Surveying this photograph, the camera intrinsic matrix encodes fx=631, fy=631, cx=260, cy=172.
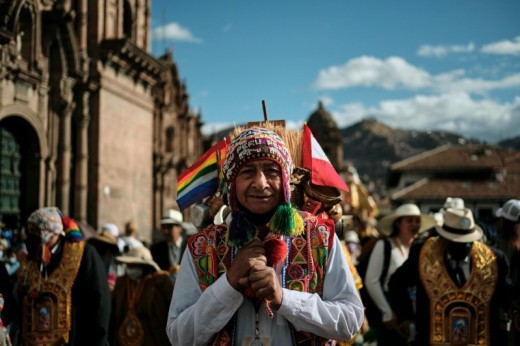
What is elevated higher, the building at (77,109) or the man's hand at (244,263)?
the building at (77,109)

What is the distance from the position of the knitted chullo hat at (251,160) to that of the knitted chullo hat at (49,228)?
3.61 m

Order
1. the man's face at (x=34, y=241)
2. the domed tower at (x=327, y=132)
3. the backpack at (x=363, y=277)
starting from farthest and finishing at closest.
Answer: the domed tower at (x=327, y=132), the backpack at (x=363, y=277), the man's face at (x=34, y=241)

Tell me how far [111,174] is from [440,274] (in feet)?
59.4

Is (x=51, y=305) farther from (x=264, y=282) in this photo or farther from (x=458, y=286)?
(x=264, y=282)

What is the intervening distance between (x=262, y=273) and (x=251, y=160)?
54 cm

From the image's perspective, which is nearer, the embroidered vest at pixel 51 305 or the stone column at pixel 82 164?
the embroidered vest at pixel 51 305

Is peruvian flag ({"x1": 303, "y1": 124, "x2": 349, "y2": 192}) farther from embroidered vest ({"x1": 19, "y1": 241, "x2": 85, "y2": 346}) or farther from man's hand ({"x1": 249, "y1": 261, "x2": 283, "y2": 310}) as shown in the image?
embroidered vest ({"x1": 19, "y1": 241, "x2": 85, "y2": 346})

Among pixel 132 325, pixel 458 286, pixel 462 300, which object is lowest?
pixel 132 325

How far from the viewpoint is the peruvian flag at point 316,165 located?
3766mm

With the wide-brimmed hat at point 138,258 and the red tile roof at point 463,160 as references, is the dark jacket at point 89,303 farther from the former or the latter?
the red tile roof at point 463,160

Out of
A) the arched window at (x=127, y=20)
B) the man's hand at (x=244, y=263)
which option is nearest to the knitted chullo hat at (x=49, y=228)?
the man's hand at (x=244, y=263)

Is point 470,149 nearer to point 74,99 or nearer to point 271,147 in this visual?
point 74,99

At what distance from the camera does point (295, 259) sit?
9.66 feet

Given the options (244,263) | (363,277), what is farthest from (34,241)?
(244,263)
